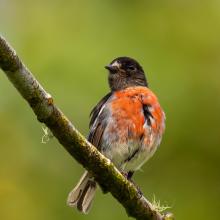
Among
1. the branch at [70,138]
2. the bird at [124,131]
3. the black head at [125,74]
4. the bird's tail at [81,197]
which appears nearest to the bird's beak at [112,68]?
the black head at [125,74]

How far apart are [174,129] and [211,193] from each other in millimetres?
746

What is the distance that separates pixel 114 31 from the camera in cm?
841

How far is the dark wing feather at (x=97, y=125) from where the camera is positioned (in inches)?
285

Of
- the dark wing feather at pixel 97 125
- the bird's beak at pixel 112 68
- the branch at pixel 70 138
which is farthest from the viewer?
the bird's beak at pixel 112 68

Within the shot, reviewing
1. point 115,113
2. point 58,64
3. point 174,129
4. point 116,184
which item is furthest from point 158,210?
point 58,64

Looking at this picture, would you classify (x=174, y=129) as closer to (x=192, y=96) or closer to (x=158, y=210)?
(x=192, y=96)

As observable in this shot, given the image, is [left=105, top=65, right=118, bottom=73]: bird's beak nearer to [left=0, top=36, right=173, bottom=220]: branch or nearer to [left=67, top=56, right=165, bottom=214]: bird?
[left=67, top=56, right=165, bottom=214]: bird

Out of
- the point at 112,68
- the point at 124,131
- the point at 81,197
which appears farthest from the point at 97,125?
the point at 112,68

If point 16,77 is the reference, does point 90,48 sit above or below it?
above

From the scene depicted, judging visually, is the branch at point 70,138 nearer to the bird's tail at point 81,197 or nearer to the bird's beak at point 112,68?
the bird's tail at point 81,197

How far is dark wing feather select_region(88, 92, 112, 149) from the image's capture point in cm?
723

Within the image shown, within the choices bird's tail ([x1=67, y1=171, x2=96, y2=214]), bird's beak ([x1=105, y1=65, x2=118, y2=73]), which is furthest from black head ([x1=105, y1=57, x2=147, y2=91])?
bird's tail ([x1=67, y1=171, x2=96, y2=214])

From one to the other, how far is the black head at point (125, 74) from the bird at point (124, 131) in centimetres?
36

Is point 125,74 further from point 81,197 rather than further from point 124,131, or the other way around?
point 81,197
